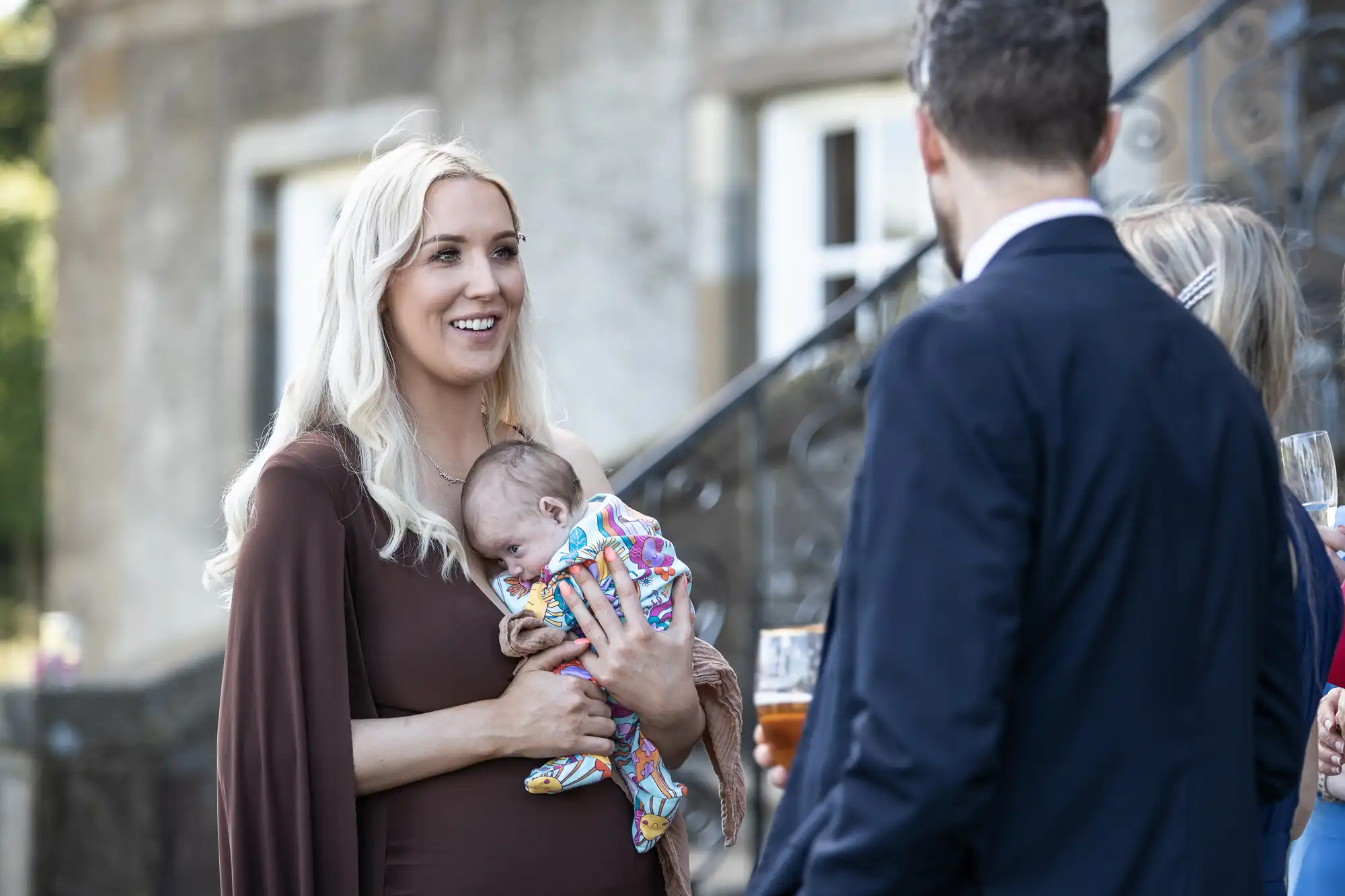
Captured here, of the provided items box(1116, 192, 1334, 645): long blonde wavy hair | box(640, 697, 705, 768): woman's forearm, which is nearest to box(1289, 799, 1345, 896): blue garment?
box(1116, 192, 1334, 645): long blonde wavy hair

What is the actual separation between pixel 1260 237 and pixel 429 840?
1564 mm

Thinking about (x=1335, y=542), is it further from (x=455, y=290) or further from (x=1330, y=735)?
(x=455, y=290)

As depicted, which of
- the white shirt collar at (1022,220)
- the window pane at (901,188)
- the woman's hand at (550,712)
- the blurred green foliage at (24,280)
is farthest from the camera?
the blurred green foliage at (24,280)

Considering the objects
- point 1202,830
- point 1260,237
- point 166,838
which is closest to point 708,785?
point 166,838

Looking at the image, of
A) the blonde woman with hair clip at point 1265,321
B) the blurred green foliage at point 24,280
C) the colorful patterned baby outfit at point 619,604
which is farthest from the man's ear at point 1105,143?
the blurred green foliage at point 24,280

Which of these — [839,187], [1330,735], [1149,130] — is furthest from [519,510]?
[839,187]

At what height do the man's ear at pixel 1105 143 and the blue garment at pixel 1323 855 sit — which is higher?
the man's ear at pixel 1105 143

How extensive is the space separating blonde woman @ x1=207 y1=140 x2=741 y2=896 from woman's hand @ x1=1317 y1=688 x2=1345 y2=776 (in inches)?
39.1

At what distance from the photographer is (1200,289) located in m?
2.41

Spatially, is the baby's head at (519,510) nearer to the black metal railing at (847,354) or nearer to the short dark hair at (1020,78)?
the short dark hair at (1020,78)

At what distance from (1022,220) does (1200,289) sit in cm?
78

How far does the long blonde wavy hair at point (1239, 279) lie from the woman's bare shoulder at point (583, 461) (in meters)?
1.00

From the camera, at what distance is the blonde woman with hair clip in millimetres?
2266

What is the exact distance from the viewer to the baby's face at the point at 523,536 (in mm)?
2574
